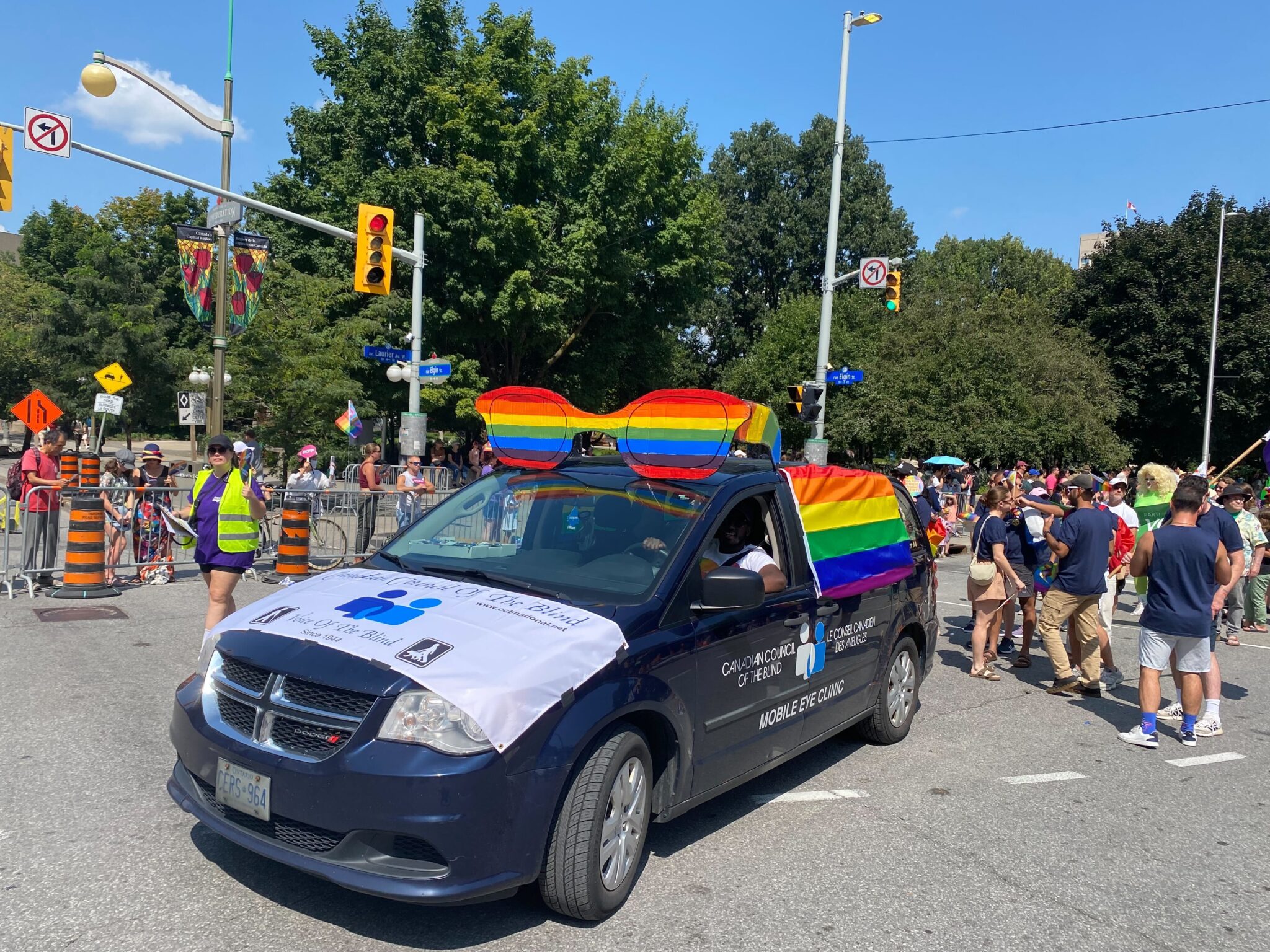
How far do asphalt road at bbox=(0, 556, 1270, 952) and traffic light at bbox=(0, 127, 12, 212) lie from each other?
930cm

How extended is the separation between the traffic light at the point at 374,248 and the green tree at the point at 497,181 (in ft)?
33.8

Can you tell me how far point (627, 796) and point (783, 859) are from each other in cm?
105

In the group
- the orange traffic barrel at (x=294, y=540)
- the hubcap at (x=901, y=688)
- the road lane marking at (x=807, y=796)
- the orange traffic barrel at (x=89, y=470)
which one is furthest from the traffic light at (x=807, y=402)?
the orange traffic barrel at (x=89, y=470)

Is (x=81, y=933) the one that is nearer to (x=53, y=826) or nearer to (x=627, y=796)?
(x=53, y=826)

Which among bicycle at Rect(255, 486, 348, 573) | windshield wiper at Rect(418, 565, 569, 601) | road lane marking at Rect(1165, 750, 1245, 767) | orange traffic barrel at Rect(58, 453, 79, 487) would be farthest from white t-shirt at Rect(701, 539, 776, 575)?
orange traffic barrel at Rect(58, 453, 79, 487)

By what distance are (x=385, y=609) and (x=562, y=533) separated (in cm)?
115

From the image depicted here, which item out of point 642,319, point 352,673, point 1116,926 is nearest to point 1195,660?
point 1116,926

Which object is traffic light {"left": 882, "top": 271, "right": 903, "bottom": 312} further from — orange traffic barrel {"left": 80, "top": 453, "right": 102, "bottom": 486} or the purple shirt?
orange traffic barrel {"left": 80, "top": 453, "right": 102, "bottom": 486}

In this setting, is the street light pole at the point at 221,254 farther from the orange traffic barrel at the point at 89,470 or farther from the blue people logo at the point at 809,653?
the blue people logo at the point at 809,653

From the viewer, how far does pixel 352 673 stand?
3465 mm

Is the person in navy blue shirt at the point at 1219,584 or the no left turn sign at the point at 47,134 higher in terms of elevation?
the no left turn sign at the point at 47,134

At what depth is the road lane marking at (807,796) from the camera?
536cm

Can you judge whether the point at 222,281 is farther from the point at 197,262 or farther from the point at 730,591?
the point at 730,591

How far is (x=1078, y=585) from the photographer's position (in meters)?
8.10
